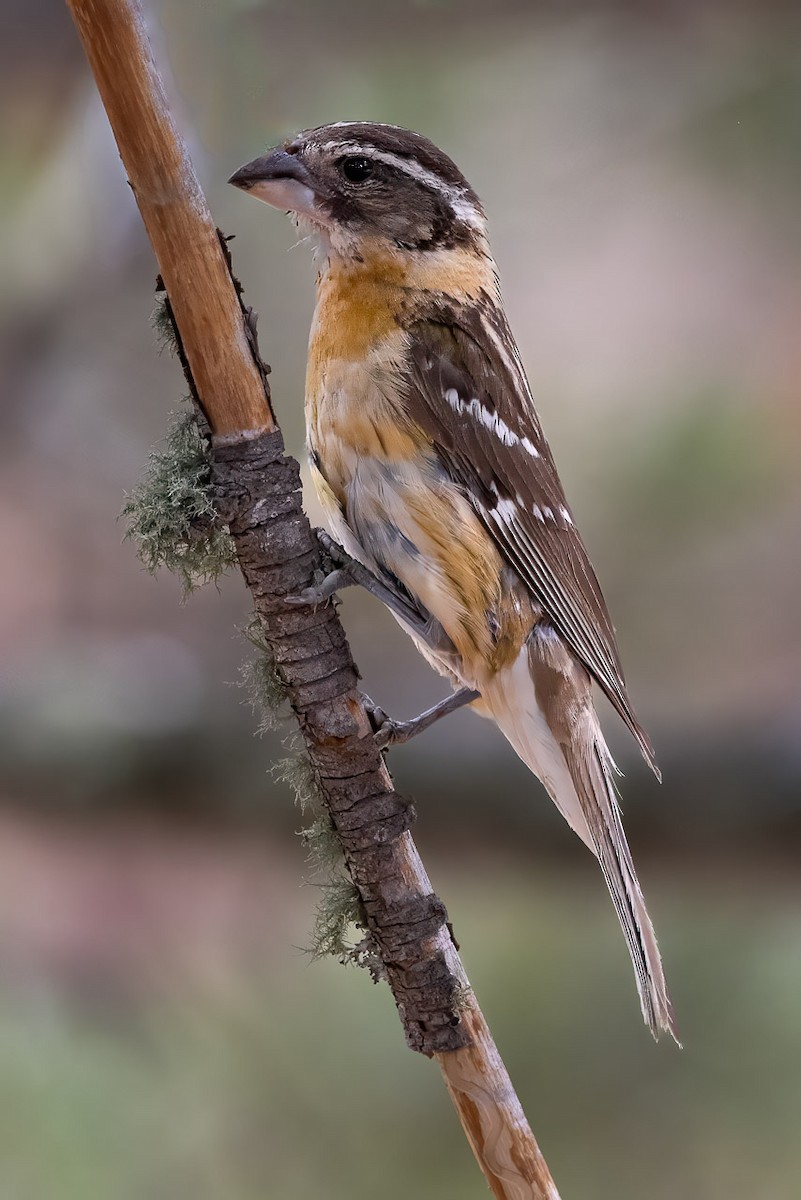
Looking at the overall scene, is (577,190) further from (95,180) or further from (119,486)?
(119,486)

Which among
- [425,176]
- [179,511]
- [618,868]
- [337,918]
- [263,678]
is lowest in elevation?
[618,868]

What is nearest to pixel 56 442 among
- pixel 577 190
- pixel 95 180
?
pixel 95 180

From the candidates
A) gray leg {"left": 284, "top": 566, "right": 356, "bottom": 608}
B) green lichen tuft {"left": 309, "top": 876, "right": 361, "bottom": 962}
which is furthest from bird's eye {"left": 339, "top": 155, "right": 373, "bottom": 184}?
green lichen tuft {"left": 309, "top": 876, "right": 361, "bottom": 962}

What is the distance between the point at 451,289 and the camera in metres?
1.88

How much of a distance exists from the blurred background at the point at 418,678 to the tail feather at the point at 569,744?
960 millimetres

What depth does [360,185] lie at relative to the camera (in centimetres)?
183

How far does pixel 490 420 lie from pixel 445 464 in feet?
A: 0.43

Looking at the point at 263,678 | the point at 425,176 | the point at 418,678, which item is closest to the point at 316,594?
the point at 263,678

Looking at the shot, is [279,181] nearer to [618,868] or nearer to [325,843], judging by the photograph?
[325,843]

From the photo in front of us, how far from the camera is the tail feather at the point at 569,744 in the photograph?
1885mm

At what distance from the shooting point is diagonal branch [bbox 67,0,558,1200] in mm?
1233

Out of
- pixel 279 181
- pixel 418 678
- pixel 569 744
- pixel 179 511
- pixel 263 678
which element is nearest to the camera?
pixel 179 511

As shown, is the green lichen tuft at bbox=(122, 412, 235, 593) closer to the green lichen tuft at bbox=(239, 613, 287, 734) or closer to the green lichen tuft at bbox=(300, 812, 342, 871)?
the green lichen tuft at bbox=(239, 613, 287, 734)

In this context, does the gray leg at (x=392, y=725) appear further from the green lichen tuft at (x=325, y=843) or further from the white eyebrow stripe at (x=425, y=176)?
the white eyebrow stripe at (x=425, y=176)
